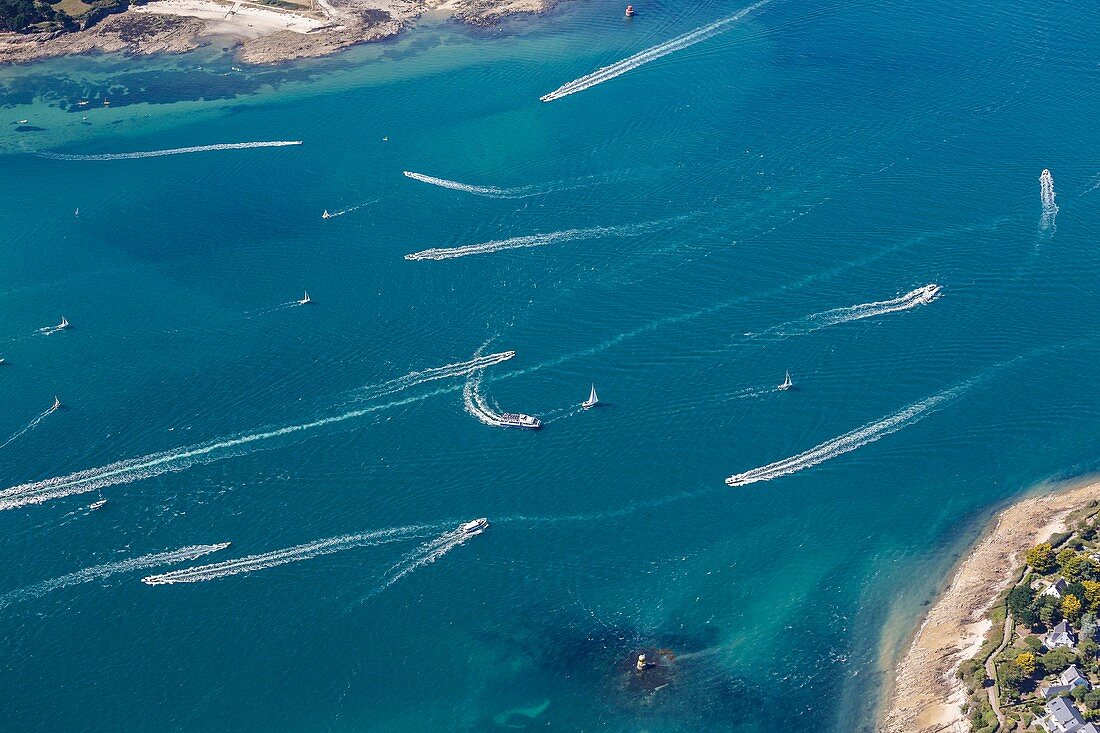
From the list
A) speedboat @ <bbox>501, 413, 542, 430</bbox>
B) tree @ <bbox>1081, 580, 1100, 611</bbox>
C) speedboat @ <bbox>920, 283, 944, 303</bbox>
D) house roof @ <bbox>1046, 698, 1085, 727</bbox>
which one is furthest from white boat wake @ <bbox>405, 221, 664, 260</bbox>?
house roof @ <bbox>1046, 698, 1085, 727</bbox>

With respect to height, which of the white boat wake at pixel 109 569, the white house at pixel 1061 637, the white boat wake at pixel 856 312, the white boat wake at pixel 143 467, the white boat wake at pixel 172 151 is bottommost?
the white house at pixel 1061 637

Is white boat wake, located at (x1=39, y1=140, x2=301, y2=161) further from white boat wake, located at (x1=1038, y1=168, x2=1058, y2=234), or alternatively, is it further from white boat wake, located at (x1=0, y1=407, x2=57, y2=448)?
white boat wake, located at (x1=1038, y1=168, x2=1058, y2=234)

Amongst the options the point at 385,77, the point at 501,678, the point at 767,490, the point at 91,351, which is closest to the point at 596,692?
the point at 501,678

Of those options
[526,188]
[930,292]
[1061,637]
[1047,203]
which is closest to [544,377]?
[526,188]

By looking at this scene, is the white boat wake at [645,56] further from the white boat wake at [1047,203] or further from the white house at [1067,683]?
the white house at [1067,683]

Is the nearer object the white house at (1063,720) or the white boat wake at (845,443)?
the white house at (1063,720)

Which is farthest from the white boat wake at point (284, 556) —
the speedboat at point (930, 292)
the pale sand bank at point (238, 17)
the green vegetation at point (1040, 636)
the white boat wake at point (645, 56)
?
the pale sand bank at point (238, 17)

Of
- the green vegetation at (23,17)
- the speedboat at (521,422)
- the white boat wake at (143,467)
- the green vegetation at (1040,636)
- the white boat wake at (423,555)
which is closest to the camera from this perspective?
the green vegetation at (1040,636)
